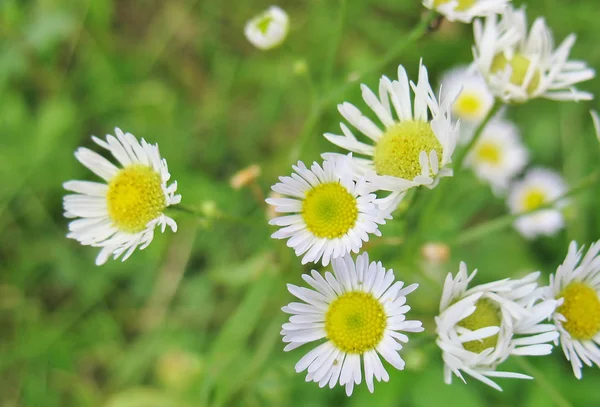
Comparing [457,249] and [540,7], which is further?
[540,7]

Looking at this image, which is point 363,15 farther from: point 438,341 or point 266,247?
point 438,341

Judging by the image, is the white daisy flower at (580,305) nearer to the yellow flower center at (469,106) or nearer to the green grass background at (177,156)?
the green grass background at (177,156)

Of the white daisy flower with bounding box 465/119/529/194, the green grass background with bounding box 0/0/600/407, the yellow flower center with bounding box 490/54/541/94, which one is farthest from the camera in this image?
the white daisy flower with bounding box 465/119/529/194

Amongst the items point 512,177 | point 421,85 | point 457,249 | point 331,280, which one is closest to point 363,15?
point 512,177

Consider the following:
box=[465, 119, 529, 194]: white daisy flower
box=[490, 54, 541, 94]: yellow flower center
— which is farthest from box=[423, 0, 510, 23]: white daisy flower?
box=[465, 119, 529, 194]: white daisy flower

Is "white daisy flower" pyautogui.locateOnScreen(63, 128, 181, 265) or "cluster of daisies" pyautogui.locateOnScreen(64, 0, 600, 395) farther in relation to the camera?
"white daisy flower" pyautogui.locateOnScreen(63, 128, 181, 265)

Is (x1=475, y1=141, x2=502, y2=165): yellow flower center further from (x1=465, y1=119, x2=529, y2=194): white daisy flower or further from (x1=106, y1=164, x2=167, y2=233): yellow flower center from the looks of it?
(x1=106, y1=164, x2=167, y2=233): yellow flower center
